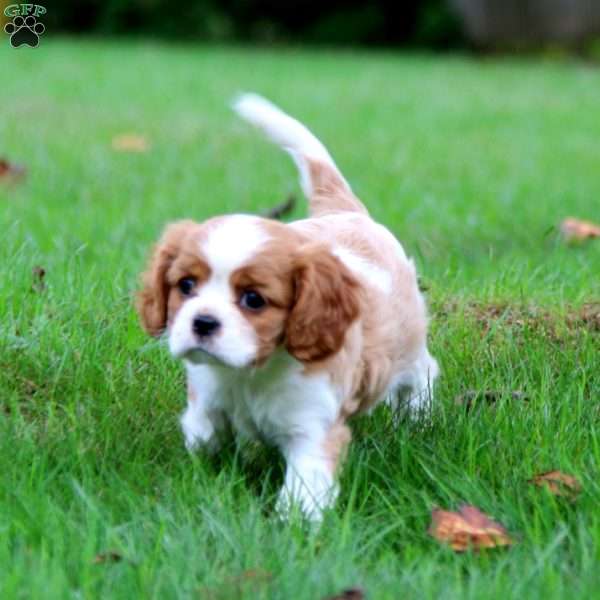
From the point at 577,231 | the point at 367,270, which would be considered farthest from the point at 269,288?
the point at 577,231

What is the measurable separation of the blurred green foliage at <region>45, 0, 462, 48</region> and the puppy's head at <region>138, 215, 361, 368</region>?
20907mm

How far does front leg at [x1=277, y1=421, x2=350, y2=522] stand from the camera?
288 centimetres

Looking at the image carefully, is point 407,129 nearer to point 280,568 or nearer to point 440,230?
point 440,230

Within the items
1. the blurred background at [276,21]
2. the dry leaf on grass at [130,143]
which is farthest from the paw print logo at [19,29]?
the blurred background at [276,21]

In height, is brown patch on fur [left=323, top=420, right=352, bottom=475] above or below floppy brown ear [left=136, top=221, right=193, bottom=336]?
below

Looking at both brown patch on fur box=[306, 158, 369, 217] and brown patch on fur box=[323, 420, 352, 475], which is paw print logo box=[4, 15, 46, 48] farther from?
brown patch on fur box=[323, 420, 352, 475]

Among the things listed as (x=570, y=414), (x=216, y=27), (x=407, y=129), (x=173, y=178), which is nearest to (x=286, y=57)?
(x=216, y=27)

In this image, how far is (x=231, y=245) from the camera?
2.87 meters

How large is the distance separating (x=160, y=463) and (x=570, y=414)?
106cm

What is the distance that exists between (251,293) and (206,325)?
0.15 meters

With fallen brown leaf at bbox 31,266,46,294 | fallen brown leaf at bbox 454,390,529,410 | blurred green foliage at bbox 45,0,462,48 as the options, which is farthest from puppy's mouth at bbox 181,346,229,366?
blurred green foliage at bbox 45,0,462,48

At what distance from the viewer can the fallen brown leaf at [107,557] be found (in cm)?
255

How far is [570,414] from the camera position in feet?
11.0

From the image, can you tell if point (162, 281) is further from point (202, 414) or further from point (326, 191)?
point (326, 191)
